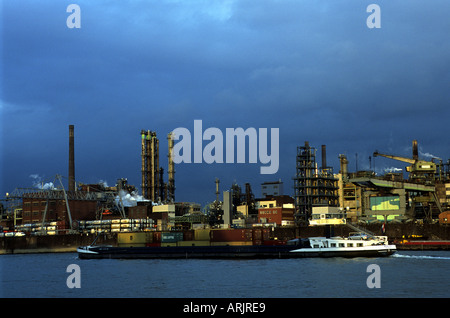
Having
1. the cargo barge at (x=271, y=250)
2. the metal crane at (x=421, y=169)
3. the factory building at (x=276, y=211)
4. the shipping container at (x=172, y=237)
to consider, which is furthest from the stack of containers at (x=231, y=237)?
the metal crane at (x=421, y=169)

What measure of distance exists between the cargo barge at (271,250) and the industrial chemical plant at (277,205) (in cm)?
4780

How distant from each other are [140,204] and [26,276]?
369 feet

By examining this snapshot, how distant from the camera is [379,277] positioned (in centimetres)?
5759

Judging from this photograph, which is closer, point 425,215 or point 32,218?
point 425,215

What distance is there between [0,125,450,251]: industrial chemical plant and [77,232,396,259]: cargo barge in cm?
4780

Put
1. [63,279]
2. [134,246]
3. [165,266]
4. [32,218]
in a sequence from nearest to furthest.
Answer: [63,279] → [165,266] → [134,246] → [32,218]

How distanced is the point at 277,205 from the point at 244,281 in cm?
11300

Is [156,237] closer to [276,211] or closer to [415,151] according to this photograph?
[276,211]

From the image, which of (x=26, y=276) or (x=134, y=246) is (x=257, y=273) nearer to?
(x=26, y=276)

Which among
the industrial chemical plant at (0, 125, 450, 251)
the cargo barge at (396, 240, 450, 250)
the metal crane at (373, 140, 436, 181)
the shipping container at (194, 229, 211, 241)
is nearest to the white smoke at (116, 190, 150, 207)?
the industrial chemical plant at (0, 125, 450, 251)

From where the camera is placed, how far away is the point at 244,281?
5944 centimetres

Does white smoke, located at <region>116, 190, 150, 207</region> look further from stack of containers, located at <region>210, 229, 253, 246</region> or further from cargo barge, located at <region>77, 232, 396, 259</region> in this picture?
stack of containers, located at <region>210, 229, 253, 246</region>

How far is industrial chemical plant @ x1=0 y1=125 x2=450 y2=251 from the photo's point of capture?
160 metres
